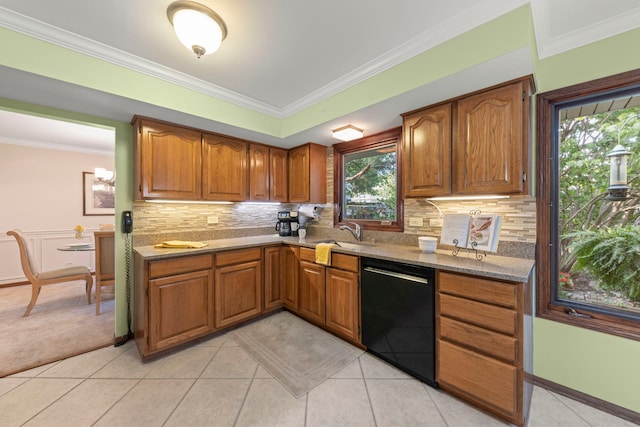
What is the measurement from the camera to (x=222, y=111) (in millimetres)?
2457

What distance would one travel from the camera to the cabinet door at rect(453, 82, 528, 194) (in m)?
1.64

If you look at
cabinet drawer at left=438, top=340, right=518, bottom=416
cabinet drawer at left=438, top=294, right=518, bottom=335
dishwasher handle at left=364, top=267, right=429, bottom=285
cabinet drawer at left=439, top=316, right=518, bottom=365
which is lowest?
cabinet drawer at left=438, top=340, right=518, bottom=416

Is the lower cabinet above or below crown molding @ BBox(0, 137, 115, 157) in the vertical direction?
below

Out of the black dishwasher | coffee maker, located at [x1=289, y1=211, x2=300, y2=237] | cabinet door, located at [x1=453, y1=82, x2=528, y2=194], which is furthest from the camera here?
coffee maker, located at [x1=289, y1=211, x2=300, y2=237]

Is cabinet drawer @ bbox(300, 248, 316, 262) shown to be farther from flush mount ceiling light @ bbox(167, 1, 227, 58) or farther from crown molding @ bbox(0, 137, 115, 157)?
crown molding @ bbox(0, 137, 115, 157)

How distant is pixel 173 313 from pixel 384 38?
2782mm

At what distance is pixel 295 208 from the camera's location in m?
3.80

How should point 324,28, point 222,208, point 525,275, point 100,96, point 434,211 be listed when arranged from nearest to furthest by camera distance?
point 525,275
point 324,28
point 100,96
point 434,211
point 222,208

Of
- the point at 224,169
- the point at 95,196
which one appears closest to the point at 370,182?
the point at 224,169

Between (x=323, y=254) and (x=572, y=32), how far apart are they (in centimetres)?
249

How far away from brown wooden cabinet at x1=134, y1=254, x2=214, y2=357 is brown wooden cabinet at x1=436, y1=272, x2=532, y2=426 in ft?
6.69

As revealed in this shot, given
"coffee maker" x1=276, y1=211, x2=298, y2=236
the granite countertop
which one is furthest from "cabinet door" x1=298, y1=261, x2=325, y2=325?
"coffee maker" x1=276, y1=211, x2=298, y2=236

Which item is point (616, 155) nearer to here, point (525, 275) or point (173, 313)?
point (525, 275)

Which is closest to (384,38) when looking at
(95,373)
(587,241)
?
(587,241)
